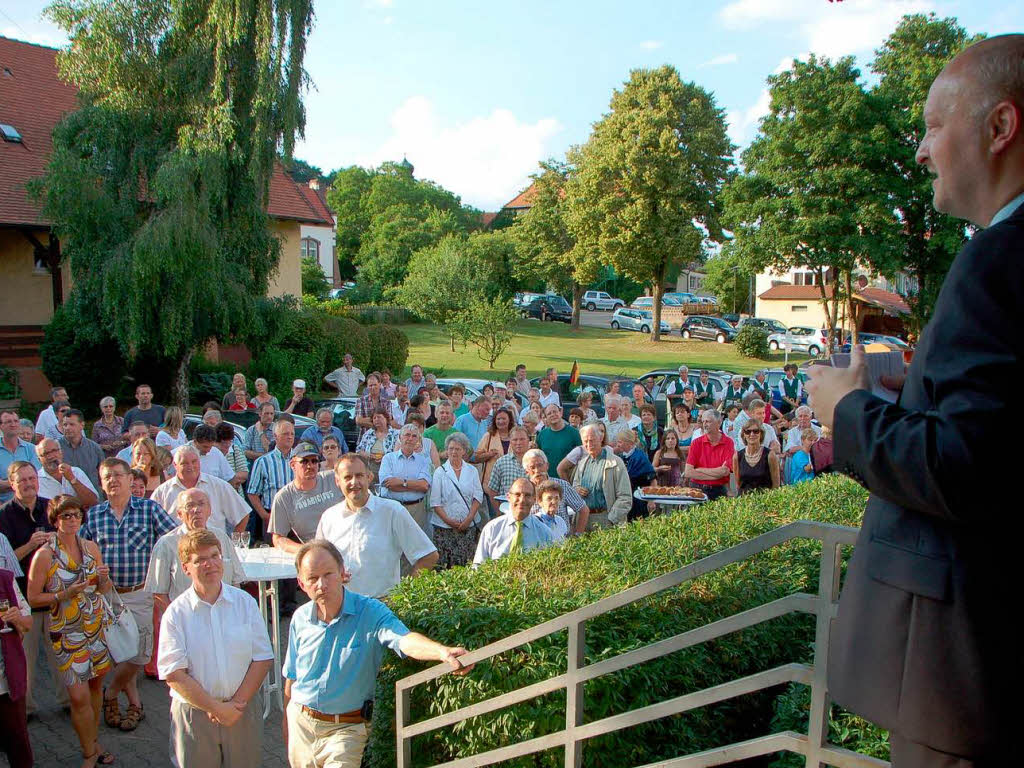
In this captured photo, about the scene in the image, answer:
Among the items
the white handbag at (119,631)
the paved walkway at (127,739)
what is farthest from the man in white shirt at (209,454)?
the white handbag at (119,631)

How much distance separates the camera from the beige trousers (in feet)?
13.6

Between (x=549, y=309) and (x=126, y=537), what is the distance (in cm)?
5339

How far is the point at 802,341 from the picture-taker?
150ft

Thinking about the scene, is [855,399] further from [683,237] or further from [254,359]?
[683,237]

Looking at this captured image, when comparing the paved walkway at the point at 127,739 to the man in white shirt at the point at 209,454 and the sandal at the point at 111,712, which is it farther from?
the man in white shirt at the point at 209,454

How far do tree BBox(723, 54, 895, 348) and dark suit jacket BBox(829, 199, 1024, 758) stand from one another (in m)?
34.2

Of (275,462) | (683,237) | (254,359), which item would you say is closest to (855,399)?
(275,462)

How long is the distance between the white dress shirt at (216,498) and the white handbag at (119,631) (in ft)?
3.93

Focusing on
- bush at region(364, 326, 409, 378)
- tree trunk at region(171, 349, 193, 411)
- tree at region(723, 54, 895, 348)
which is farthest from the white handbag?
tree at region(723, 54, 895, 348)

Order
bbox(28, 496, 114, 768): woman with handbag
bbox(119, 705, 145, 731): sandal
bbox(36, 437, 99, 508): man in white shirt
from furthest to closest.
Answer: bbox(36, 437, 99, 508): man in white shirt < bbox(119, 705, 145, 731): sandal < bbox(28, 496, 114, 768): woman with handbag

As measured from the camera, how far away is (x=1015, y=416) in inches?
54.6

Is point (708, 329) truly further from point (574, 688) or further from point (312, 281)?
point (574, 688)

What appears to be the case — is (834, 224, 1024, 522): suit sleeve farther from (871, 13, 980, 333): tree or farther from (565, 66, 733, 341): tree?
(565, 66, 733, 341): tree

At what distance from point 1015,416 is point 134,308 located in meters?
18.7
